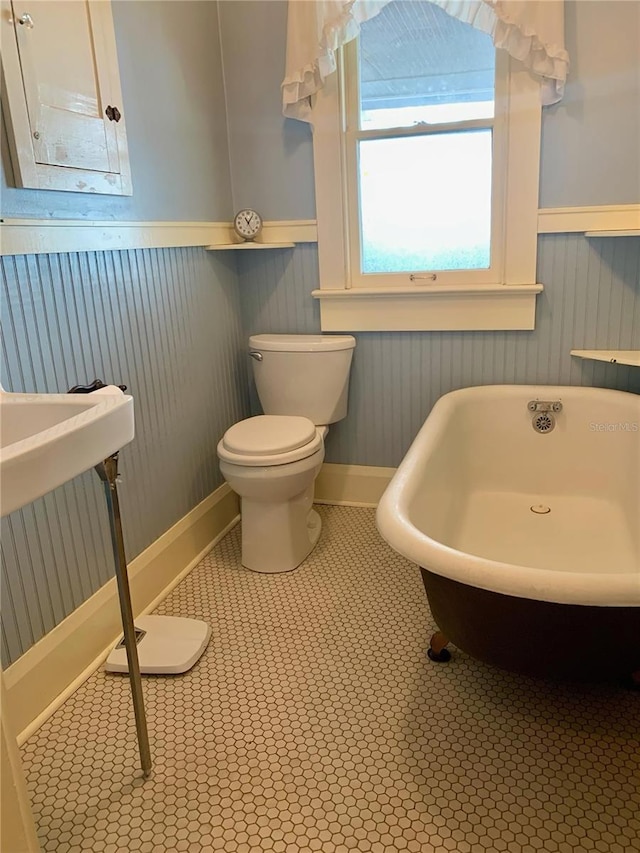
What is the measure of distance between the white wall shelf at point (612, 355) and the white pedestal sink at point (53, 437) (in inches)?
66.9

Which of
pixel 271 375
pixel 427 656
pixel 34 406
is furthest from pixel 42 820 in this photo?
pixel 271 375

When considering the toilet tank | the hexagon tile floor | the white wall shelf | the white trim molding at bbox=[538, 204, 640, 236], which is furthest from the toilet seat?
the white trim molding at bbox=[538, 204, 640, 236]

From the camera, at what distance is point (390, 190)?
2527 millimetres

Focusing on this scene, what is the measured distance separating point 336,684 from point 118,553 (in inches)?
29.2

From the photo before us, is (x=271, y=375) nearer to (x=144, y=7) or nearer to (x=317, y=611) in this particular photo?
(x=317, y=611)

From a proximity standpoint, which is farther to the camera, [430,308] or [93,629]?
[430,308]

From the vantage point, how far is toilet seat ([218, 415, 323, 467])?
7.11 ft

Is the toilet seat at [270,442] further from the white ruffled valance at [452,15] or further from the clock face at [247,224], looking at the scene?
the white ruffled valance at [452,15]

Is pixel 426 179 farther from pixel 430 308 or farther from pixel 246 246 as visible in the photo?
pixel 246 246

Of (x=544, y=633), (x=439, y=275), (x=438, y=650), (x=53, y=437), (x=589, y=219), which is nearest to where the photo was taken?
(x=53, y=437)

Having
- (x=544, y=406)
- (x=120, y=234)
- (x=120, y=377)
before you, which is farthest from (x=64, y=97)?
(x=544, y=406)

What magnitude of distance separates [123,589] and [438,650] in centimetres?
90

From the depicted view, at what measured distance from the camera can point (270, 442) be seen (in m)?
2.21

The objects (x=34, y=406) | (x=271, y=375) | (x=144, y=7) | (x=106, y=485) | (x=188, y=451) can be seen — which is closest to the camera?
(x=34, y=406)
